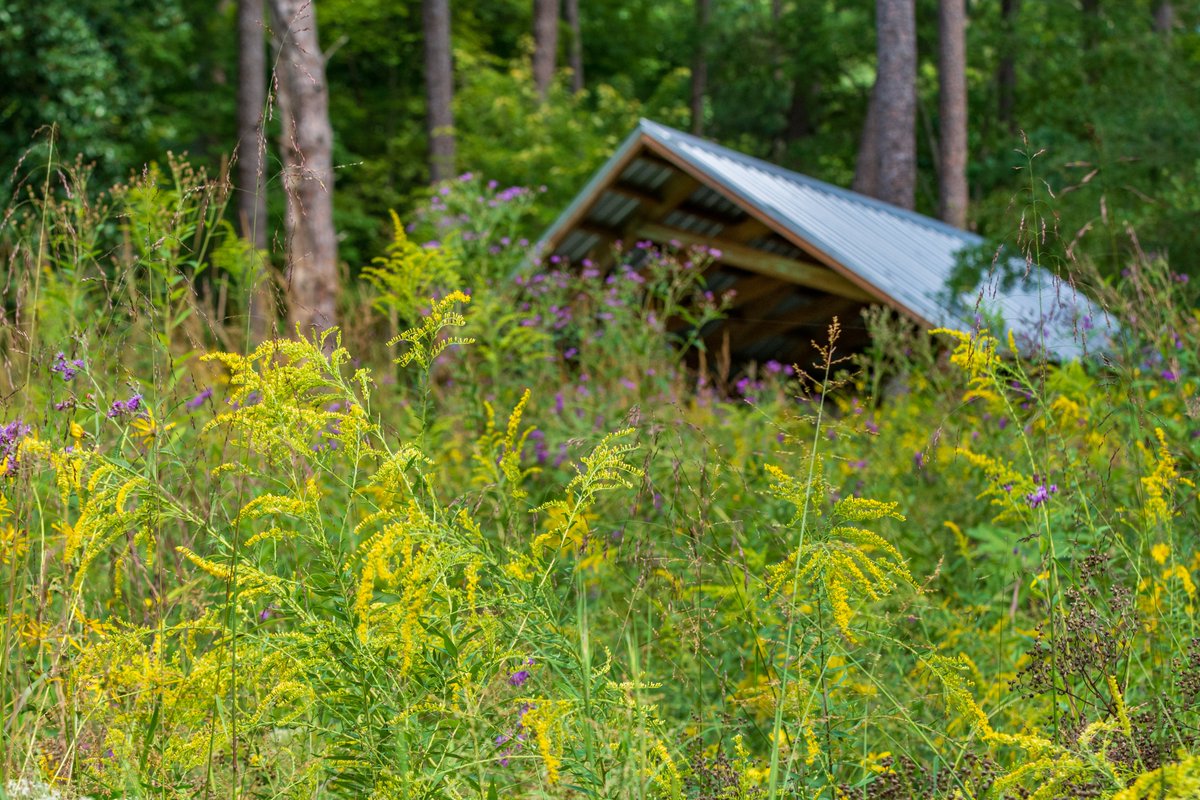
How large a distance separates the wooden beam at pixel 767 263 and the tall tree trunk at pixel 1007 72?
725 inches

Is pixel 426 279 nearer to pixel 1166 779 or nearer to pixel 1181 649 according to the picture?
pixel 1181 649

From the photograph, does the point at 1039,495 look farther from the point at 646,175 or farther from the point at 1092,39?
the point at 1092,39

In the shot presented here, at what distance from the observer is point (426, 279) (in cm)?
495

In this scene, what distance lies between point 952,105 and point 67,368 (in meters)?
19.5

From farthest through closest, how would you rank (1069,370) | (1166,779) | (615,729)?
(1069,370), (615,729), (1166,779)

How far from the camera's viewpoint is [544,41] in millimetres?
22594

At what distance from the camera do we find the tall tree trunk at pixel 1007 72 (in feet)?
88.1

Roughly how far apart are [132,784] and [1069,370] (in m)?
3.69

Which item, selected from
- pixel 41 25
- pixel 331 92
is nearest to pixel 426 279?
pixel 41 25

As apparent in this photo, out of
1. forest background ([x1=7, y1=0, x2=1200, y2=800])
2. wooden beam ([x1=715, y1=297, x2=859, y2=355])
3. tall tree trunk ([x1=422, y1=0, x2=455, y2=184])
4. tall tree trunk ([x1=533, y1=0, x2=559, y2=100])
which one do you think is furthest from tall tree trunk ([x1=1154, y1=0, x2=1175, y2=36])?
forest background ([x1=7, y1=0, x2=1200, y2=800])

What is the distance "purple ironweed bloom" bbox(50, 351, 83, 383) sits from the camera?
258cm

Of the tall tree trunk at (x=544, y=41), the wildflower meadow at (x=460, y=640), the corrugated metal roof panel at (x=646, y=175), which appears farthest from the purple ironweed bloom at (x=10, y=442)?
the tall tree trunk at (x=544, y=41)

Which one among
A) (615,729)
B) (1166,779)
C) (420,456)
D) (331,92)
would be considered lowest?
(331,92)

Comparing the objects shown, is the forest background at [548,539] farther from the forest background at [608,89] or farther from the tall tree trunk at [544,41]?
the tall tree trunk at [544,41]
